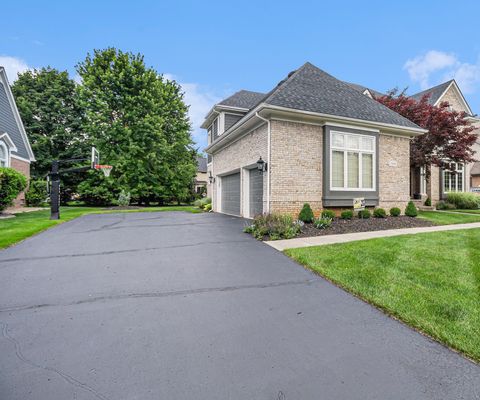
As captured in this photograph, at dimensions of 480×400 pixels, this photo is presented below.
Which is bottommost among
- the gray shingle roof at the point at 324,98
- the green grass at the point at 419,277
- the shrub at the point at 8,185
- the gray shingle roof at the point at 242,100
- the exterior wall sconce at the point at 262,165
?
the green grass at the point at 419,277

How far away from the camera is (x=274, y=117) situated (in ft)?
30.3

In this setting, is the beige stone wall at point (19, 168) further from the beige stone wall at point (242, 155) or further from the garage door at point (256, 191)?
the garage door at point (256, 191)

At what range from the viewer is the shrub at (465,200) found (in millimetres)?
15734

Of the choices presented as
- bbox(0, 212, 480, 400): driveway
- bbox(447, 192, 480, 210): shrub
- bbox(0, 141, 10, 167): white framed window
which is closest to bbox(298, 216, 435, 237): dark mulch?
bbox(0, 212, 480, 400): driveway

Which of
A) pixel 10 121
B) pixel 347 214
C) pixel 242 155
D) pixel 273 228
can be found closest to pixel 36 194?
pixel 10 121

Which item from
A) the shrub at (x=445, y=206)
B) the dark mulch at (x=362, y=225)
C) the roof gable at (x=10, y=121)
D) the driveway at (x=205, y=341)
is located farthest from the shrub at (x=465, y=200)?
the roof gable at (x=10, y=121)

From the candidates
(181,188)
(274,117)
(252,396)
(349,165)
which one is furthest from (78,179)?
(252,396)

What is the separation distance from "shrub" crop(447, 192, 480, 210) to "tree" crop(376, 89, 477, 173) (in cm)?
402

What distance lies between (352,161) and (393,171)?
8.13 feet

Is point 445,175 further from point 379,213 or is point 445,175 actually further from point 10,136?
point 10,136

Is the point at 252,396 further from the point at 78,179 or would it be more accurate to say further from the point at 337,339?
the point at 78,179

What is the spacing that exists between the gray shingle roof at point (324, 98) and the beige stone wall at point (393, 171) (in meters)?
0.86

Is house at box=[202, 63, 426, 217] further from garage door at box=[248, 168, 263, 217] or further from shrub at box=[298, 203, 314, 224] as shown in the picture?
shrub at box=[298, 203, 314, 224]

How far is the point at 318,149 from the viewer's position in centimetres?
981
